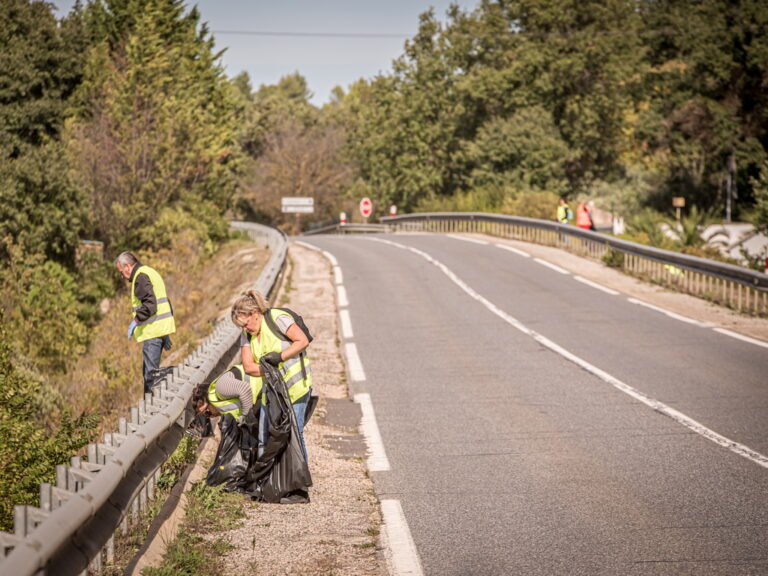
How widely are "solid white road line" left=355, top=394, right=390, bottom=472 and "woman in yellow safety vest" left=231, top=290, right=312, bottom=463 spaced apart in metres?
1.15

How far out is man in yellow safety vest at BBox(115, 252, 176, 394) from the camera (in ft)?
33.6

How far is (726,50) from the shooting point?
5206 cm

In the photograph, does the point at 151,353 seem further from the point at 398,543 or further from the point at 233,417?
the point at 398,543

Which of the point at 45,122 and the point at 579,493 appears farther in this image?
the point at 45,122

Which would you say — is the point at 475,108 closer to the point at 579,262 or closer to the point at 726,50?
the point at 726,50

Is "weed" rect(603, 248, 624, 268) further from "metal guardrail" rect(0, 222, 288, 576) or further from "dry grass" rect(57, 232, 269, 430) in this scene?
"metal guardrail" rect(0, 222, 288, 576)

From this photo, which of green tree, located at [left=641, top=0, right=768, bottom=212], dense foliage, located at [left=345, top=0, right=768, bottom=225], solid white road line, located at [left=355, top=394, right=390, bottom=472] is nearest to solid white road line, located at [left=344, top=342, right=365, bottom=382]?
solid white road line, located at [left=355, top=394, right=390, bottom=472]

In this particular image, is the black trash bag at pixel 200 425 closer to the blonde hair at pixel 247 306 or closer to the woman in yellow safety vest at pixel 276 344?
the woman in yellow safety vest at pixel 276 344

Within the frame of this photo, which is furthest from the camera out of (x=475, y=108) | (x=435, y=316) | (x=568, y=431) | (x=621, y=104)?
(x=475, y=108)

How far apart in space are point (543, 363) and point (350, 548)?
7164 mm

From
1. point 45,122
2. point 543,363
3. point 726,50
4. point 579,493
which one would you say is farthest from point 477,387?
point 726,50

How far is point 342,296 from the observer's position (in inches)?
787

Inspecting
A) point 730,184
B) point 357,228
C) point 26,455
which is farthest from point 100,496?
point 357,228

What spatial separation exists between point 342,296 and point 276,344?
12932 millimetres
